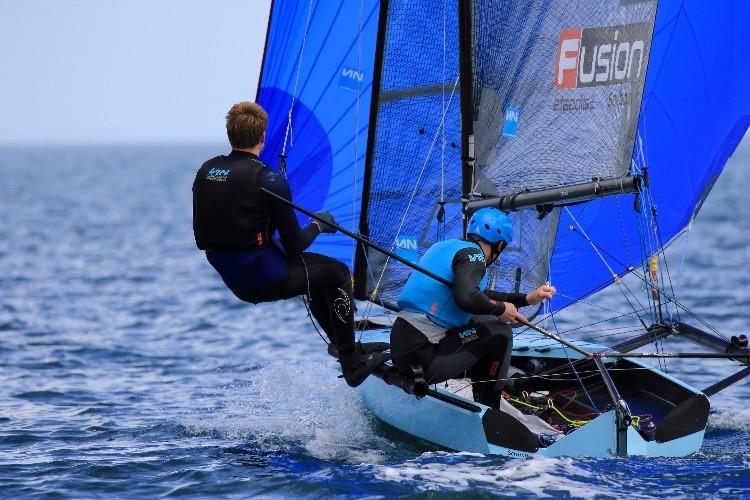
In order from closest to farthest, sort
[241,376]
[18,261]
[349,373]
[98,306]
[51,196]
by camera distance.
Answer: [349,373] < [241,376] < [98,306] < [18,261] < [51,196]

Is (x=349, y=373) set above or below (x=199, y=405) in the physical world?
above

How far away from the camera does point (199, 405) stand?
940cm

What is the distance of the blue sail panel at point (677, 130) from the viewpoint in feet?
29.2

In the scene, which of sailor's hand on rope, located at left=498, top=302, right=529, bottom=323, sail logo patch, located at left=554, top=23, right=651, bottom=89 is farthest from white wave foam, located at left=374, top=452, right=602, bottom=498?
sail logo patch, located at left=554, top=23, right=651, bottom=89

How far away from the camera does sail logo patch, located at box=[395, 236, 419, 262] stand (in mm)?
9281

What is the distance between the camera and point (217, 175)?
6.66m

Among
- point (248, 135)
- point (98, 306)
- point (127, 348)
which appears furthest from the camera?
point (98, 306)

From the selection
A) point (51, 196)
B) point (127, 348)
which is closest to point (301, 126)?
point (127, 348)

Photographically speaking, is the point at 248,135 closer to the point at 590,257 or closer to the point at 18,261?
the point at 590,257

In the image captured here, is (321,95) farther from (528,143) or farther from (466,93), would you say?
(528,143)

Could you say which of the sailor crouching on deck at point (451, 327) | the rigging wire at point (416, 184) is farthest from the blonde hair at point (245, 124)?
the rigging wire at point (416, 184)

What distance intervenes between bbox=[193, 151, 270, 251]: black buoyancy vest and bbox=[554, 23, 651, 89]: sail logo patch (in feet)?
7.65

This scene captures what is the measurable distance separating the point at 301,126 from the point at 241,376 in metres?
2.59

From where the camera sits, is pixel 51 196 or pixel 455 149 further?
pixel 51 196
